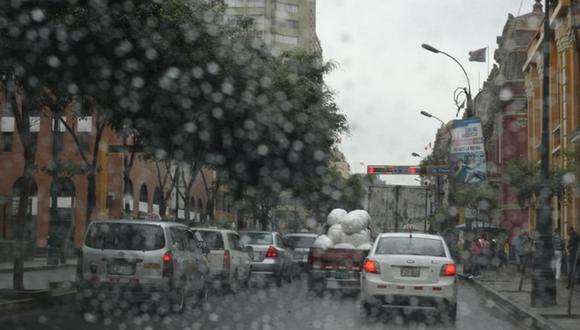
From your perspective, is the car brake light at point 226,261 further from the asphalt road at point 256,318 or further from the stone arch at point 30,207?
the stone arch at point 30,207

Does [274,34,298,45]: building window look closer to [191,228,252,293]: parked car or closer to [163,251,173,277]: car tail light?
[191,228,252,293]: parked car

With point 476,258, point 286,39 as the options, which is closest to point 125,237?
point 476,258

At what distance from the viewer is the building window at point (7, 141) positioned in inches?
1778

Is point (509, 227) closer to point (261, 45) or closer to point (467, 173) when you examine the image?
point (467, 173)

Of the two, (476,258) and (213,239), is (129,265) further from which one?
(476,258)

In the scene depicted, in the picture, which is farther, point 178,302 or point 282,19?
point 282,19

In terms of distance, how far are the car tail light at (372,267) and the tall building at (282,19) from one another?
75790 mm

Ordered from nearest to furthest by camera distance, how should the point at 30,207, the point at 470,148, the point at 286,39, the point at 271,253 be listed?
1. the point at 271,253
2. the point at 470,148
3. the point at 30,207
4. the point at 286,39

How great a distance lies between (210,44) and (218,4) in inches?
224

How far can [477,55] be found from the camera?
141 feet

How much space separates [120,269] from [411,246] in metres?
4.95

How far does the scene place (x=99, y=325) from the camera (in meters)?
12.7

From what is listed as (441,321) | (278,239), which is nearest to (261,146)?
(278,239)

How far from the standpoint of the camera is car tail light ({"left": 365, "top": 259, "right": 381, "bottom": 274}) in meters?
14.4
